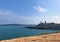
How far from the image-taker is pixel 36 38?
8.64 ft

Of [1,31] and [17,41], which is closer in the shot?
[17,41]

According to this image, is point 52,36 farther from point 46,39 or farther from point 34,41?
point 34,41

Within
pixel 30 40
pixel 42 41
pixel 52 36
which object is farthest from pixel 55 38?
pixel 30 40

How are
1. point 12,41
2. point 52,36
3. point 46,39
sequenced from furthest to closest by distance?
point 52,36, point 46,39, point 12,41

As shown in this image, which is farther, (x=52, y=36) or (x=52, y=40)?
(x=52, y=36)

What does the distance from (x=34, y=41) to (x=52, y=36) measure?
422 mm

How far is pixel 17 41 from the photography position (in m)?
2.47

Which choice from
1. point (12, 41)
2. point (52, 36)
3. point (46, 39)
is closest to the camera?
point (12, 41)

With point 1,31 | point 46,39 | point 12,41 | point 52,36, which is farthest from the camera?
point 1,31

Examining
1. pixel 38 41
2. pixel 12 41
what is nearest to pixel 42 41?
pixel 38 41

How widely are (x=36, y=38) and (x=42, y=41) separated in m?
0.13

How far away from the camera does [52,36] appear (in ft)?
9.20

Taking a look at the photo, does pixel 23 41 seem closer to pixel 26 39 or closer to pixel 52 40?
pixel 26 39

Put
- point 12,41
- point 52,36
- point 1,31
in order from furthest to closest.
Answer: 1. point 1,31
2. point 52,36
3. point 12,41
